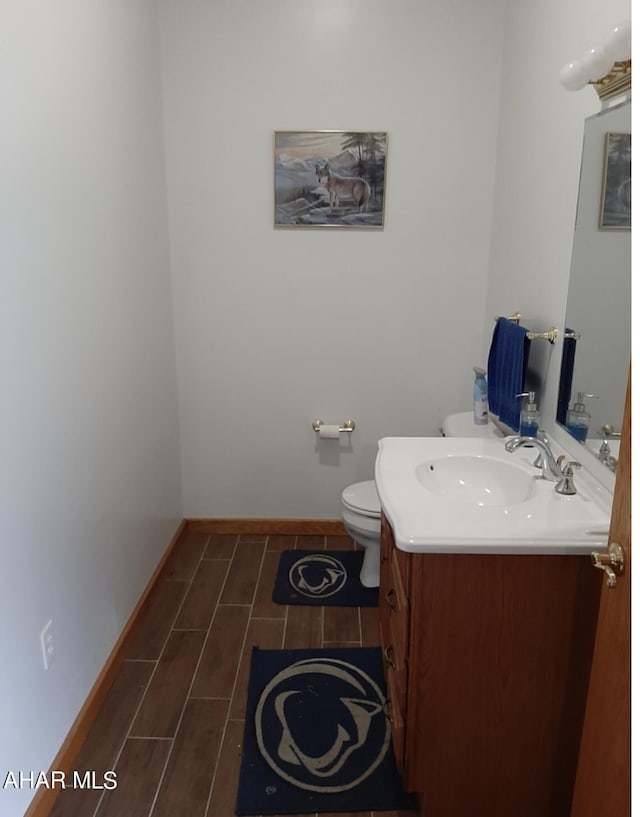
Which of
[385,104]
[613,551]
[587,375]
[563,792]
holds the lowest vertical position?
[563,792]

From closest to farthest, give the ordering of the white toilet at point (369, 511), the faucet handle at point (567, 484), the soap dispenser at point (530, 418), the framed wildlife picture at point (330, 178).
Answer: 1. the faucet handle at point (567, 484)
2. the soap dispenser at point (530, 418)
3. the white toilet at point (369, 511)
4. the framed wildlife picture at point (330, 178)

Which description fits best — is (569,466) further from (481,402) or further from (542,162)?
(542,162)

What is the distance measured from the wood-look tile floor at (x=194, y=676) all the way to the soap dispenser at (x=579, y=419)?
3.83ft

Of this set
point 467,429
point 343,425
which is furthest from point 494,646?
point 343,425

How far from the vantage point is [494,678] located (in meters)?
1.51

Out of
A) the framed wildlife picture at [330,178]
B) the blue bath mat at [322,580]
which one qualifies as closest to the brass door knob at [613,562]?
the blue bath mat at [322,580]

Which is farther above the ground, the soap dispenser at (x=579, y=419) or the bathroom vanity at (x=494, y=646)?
the soap dispenser at (x=579, y=419)

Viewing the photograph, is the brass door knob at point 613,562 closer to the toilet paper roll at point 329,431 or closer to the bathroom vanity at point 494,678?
the bathroom vanity at point 494,678

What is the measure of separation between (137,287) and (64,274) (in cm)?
71

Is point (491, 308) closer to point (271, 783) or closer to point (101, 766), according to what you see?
point (271, 783)

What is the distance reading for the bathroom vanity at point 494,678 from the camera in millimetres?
1458

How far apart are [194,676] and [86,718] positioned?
397 millimetres

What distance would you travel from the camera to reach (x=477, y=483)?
6.51 ft

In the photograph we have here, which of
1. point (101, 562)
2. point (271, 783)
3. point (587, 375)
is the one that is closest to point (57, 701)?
point (101, 562)
